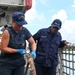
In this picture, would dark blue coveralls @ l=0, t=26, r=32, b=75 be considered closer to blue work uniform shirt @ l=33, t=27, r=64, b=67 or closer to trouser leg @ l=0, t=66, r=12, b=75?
trouser leg @ l=0, t=66, r=12, b=75

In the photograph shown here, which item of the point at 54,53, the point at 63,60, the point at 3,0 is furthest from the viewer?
the point at 3,0

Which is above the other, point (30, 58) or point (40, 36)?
point (40, 36)

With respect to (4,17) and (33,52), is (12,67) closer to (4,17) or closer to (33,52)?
(33,52)

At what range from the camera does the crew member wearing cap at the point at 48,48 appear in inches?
225

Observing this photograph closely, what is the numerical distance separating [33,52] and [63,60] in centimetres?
197

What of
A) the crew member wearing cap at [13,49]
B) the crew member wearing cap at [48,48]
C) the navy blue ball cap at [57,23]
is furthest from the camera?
the crew member wearing cap at [48,48]

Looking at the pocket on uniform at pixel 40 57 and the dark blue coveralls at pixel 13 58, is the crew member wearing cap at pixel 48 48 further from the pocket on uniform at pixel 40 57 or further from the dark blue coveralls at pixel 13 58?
the dark blue coveralls at pixel 13 58

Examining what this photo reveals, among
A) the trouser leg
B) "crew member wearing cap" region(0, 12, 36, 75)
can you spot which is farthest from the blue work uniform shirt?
the trouser leg

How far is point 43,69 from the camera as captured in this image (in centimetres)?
584

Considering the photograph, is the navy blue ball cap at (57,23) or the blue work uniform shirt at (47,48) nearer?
the navy blue ball cap at (57,23)

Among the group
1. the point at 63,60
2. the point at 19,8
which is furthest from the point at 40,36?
the point at 19,8

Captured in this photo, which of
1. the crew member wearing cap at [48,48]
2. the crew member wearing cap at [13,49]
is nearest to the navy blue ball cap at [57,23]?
the crew member wearing cap at [48,48]

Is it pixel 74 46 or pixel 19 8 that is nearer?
pixel 74 46

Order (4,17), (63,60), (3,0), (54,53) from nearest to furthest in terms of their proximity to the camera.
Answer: (54,53) < (63,60) < (3,0) < (4,17)
